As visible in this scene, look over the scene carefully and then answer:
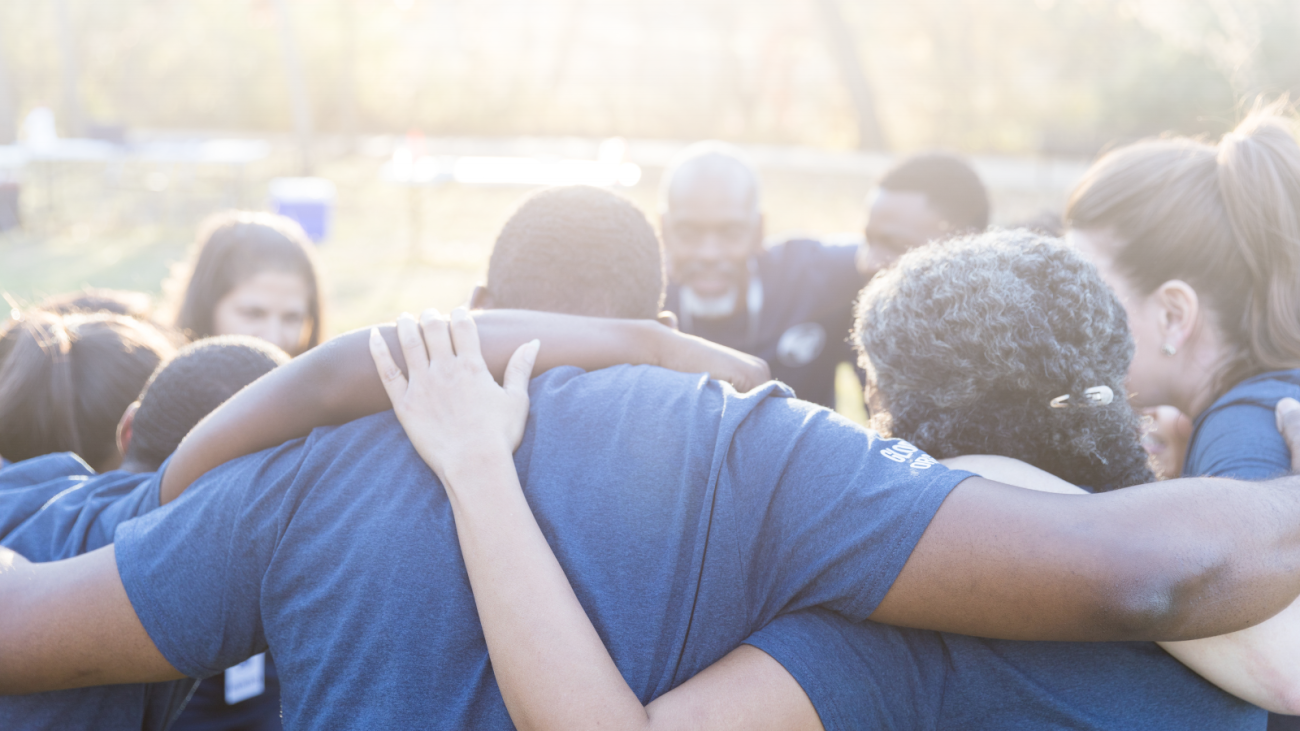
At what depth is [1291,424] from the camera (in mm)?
1942

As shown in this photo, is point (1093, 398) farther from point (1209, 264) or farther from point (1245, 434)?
point (1209, 264)

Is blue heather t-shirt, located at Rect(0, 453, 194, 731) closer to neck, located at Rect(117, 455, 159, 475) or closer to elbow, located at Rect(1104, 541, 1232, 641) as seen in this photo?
neck, located at Rect(117, 455, 159, 475)

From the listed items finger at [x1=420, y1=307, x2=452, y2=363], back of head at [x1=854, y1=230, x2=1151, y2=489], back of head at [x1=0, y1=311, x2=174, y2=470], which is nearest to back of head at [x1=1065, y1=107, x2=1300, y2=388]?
back of head at [x1=854, y1=230, x2=1151, y2=489]

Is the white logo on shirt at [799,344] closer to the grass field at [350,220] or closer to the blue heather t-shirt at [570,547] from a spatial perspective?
the blue heather t-shirt at [570,547]

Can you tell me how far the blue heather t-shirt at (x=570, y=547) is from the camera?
147 cm

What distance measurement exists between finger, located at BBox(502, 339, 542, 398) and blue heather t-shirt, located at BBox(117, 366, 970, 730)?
101mm

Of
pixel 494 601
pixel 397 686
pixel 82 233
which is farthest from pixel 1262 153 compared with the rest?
pixel 82 233

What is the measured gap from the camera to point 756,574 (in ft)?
5.05

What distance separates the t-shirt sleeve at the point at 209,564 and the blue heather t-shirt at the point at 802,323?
3.08 metres

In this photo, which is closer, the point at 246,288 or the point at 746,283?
the point at 246,288

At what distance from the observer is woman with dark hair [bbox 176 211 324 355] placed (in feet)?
12.5

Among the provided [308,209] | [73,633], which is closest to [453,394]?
[73,633]

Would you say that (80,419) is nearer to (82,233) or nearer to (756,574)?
(756,574)

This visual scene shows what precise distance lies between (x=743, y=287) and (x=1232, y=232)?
8.24 feet
